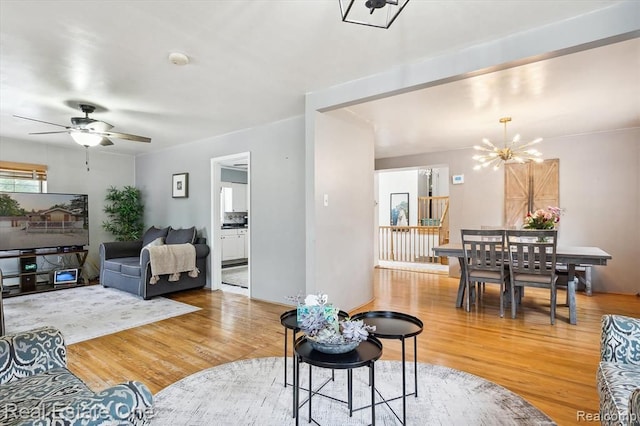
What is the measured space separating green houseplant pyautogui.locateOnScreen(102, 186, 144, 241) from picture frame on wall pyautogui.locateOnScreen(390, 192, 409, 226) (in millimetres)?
6653

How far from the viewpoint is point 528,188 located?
5.63 meters

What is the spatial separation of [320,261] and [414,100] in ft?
6.57

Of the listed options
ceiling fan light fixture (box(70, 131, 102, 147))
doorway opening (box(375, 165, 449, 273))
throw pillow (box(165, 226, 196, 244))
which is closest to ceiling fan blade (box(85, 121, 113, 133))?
ceiling fan light fixture (box(70, 131, 102, 147))

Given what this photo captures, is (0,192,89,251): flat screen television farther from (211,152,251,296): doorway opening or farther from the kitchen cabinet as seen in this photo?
the kitchen cabinet

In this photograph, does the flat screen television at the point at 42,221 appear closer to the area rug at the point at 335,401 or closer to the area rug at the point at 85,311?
the area rug at the point at 85,311

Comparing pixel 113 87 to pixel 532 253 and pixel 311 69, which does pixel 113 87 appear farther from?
pixel 532 253

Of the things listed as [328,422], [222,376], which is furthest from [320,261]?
[328,422]

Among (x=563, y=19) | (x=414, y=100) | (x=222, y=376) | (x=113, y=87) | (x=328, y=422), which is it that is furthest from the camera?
(x=414, y=100)

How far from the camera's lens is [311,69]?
2900 mm

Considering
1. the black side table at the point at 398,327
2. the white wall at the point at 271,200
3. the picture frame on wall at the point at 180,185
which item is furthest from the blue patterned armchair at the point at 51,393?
the picture frame on wall at the point at 180,185

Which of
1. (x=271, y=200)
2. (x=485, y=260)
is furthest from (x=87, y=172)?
(x=485, y=260)

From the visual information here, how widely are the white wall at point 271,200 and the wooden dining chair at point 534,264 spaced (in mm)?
2470

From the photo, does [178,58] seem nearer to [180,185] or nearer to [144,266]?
[144,266]

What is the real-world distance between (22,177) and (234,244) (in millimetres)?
3879
